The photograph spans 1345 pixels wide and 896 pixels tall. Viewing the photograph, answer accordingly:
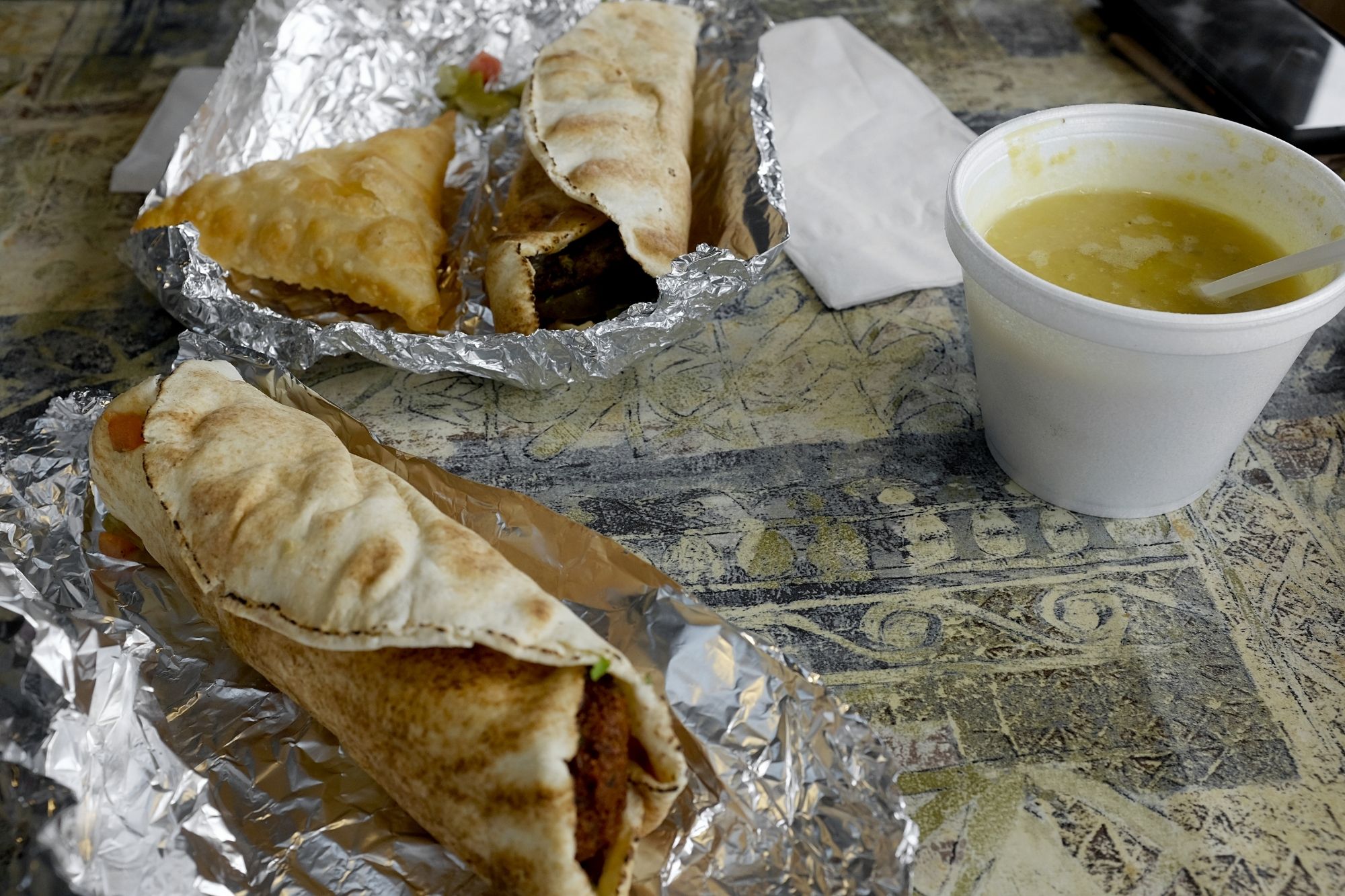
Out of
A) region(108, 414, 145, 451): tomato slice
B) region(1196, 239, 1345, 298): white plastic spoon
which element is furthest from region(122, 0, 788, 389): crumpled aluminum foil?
region(1196, 239, 1345, 298): white plastic spoon

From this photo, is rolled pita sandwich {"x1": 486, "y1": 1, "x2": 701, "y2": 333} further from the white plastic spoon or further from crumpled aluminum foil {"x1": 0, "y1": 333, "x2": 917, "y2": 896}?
the white plastic spoon

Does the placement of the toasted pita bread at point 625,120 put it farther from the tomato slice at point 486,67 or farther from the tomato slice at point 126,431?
the tomato slice at point 126,431

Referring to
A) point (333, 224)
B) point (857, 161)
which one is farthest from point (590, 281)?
point (857, 161)

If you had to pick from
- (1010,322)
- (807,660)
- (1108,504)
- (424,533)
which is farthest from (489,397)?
(1108,504)

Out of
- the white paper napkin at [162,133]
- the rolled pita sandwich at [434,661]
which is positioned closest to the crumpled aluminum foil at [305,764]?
the rolled pita sandwich at [434,661]

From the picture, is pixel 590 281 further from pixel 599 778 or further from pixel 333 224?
pixel 599 778

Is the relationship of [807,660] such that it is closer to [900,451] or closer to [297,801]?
[900,451]
